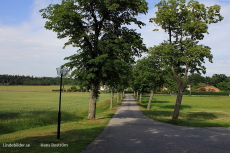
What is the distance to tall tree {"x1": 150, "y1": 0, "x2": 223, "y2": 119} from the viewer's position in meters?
17.7

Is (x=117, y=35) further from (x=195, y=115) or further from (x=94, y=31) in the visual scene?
(x=195, y=115)

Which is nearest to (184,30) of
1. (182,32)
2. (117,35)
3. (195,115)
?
(182,32)

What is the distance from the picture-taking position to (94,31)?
17.8 m

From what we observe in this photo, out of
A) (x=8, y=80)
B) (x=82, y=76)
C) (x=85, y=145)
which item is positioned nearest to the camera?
(x=85, y=145)

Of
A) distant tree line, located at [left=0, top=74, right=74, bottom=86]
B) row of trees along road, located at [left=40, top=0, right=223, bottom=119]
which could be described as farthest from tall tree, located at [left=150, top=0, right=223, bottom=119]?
distant tree line, located at [left=0, top=74, right=74, bottom=86]

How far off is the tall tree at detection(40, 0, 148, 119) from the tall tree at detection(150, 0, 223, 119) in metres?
2.31

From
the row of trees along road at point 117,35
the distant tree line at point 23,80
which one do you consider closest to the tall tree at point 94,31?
the row of trees along road at point 117,35

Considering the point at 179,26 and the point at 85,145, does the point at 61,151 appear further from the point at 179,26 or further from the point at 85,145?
the point at 179,26

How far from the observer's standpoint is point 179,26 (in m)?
19.1

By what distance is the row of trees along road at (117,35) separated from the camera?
1577 centimetres

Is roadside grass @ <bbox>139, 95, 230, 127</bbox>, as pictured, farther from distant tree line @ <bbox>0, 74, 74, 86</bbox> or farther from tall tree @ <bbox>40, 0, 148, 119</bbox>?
distant tree line @ <bbox>0, 74, 74, 86</bbox>

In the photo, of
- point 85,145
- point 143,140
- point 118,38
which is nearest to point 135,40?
point 118,38

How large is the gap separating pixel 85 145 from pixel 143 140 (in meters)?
2.57

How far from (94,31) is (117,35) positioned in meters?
1.96
